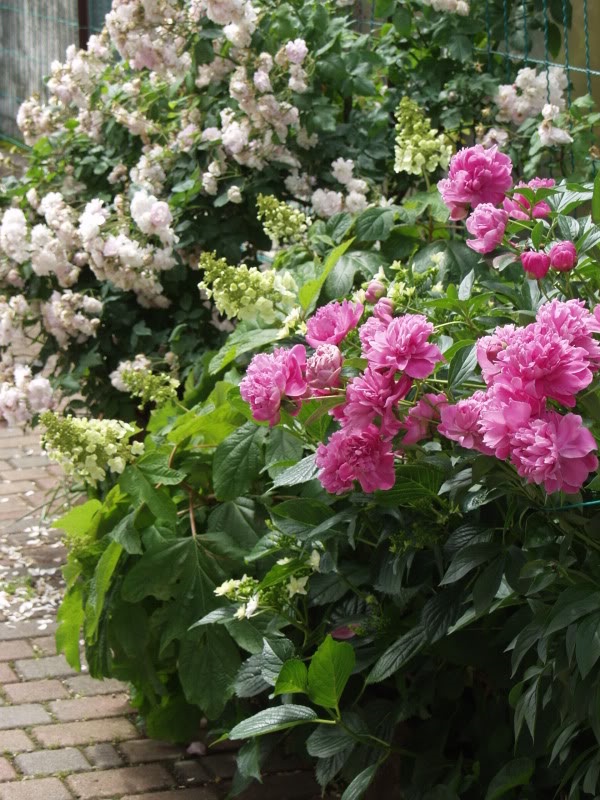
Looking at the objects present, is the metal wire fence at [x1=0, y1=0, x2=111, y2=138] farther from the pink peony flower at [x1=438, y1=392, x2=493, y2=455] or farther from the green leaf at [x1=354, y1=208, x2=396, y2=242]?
the pink peony flower at [x1=438, y1=392, x2=493, y2=455]

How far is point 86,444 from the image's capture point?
2818 mm

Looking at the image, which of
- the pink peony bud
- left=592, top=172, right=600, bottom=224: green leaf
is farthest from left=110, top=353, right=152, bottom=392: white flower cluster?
left=592, top=172, right=600, bottom=224: green leaf

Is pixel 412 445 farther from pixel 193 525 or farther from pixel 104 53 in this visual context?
pixel 104 53

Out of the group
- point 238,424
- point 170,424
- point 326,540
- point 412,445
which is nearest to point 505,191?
point 412,445

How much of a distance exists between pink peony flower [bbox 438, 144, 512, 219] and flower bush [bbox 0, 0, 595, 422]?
1.63m

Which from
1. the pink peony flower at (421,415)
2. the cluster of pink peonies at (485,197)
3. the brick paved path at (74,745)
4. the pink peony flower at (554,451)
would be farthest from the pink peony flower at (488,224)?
the brick paved path at (74,745)

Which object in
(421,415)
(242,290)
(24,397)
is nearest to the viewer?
(421,415)

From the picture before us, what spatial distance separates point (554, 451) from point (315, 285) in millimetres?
1354

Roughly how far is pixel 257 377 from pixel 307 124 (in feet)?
7.97

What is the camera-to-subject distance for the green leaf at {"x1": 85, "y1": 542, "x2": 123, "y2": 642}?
3007 mm

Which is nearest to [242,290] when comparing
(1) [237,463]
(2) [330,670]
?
(1) [237,463]

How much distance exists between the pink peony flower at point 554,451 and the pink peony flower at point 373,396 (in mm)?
250

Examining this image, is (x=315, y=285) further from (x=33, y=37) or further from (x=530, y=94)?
(x=33, y=37)

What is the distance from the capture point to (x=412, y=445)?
2205 millimetres
